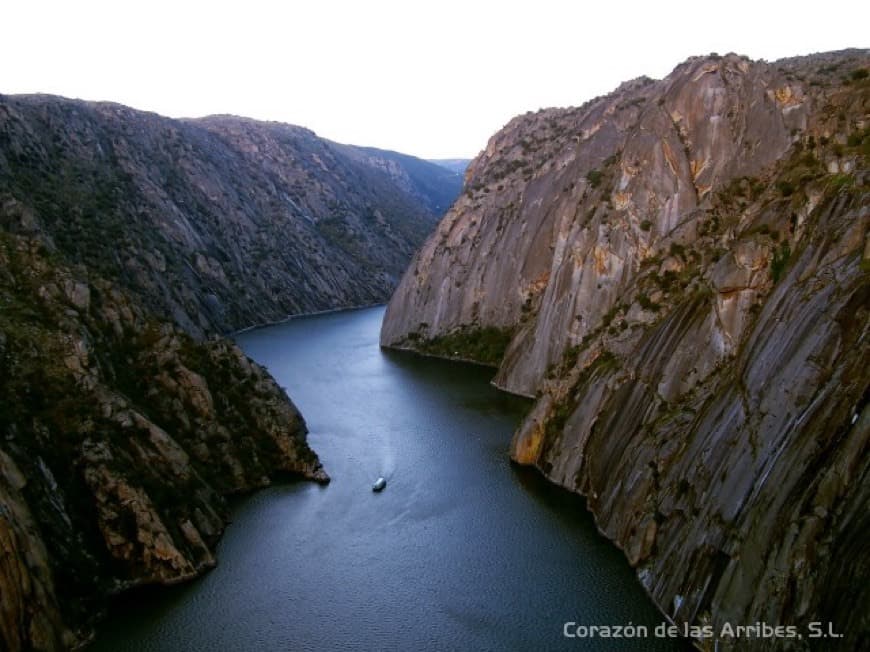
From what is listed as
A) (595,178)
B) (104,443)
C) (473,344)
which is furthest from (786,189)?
(473,344)

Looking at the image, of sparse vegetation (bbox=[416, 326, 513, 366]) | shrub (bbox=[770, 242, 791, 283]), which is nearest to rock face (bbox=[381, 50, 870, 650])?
shrub (bbox=[770, 242, 791, 283])

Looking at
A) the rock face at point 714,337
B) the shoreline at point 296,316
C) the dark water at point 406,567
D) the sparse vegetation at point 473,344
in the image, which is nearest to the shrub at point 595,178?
the rock face at point 714,337

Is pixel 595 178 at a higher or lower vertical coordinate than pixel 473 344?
higher

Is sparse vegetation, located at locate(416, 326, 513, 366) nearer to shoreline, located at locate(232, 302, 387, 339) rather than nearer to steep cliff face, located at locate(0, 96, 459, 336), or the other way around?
steep cliff face, located at locate(0, 96, 459, 336)

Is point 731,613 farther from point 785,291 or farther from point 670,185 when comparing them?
point 670,185

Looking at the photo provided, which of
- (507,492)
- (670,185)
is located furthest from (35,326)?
(670,185)

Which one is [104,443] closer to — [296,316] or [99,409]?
[99,409]
